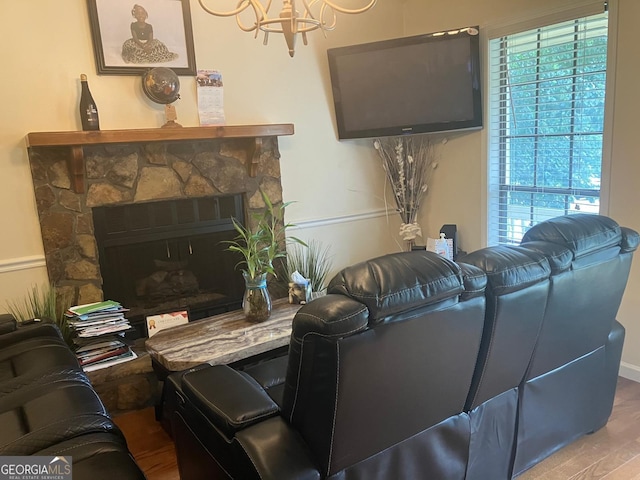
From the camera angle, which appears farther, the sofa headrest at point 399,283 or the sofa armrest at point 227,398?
the sofa armrest at point 227,398

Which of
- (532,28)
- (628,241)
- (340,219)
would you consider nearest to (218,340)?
(340,219)

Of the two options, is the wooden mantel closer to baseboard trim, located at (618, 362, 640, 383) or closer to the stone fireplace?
the stone fireplace

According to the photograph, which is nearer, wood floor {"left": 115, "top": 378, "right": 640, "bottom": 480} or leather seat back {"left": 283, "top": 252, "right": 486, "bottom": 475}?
leather seat back {"left": 283, "top": 252, "right": 486, "bottom": 475}

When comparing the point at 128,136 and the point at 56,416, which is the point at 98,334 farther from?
the point at 56,416

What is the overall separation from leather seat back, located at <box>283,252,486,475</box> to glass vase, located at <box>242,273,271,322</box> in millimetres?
1245

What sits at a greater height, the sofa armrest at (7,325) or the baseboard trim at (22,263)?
the baseboard trim at (22,263)

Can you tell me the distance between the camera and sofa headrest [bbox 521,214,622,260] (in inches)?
70.6

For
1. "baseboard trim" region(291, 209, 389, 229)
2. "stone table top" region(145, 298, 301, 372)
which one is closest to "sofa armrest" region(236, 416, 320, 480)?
"stone table top" region(145, 298, 301, 372)

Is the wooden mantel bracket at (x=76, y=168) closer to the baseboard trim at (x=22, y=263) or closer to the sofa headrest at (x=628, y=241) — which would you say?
the baseboard trim at (x=22, y=263)

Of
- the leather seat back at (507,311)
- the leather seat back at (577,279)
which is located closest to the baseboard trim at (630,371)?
the leather seat back at (577,279)

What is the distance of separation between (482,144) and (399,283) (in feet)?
8.27

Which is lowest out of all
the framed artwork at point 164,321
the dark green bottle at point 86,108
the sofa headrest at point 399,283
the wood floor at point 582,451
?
the wood floor at point 582,451

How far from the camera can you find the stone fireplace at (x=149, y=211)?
2869 millimetres

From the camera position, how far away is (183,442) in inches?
74.0
